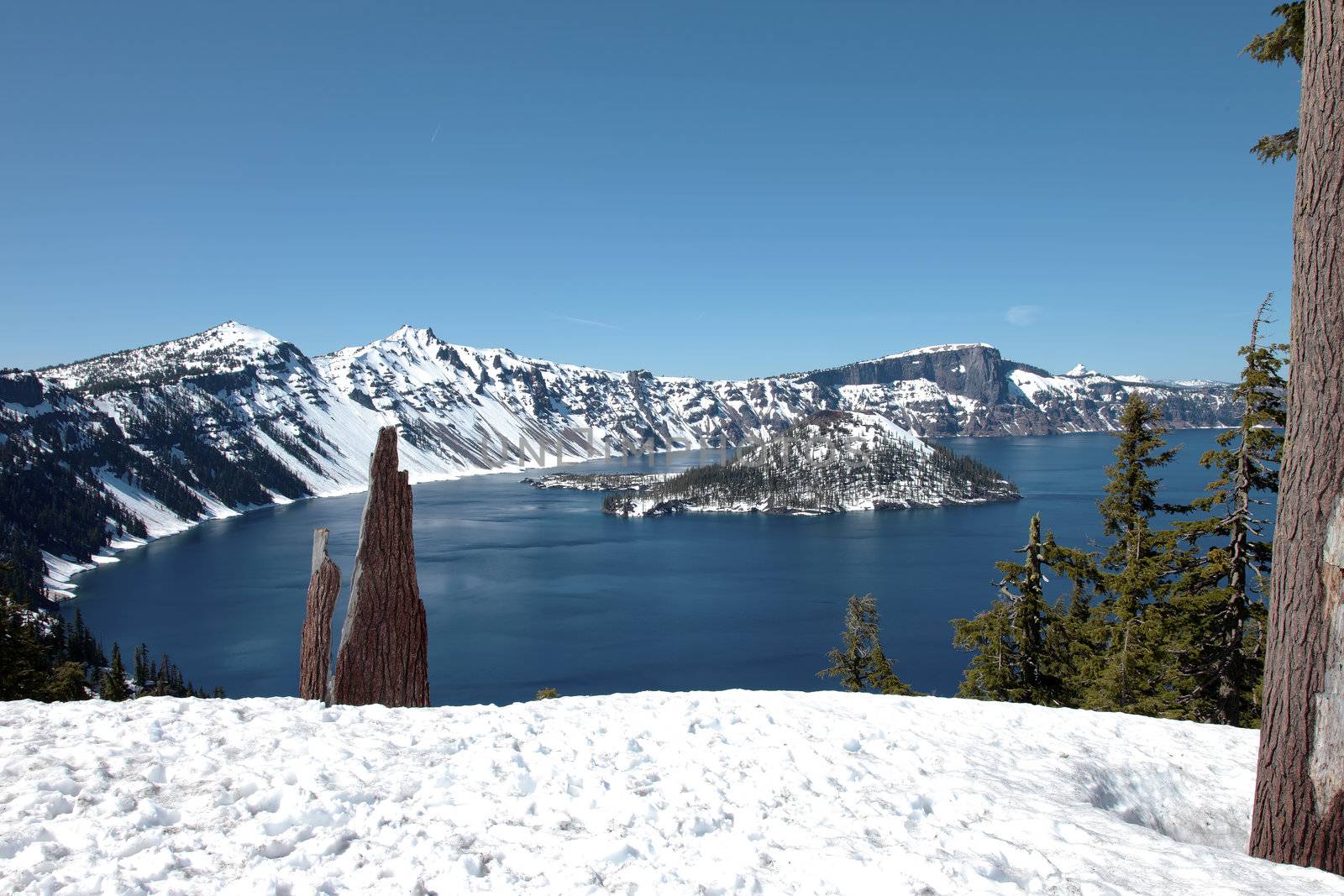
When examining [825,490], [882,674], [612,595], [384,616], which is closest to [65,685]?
[384,616]

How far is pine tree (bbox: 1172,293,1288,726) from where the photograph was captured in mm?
13852

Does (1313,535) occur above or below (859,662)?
above

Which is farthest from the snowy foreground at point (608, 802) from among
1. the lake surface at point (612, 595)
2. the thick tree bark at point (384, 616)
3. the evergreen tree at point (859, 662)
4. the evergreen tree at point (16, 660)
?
the lake surface at point (612, 595)

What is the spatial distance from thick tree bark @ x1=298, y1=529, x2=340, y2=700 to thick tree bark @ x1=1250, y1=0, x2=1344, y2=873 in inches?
415

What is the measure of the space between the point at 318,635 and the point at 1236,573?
16815 mm

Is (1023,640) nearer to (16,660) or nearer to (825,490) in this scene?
(16,660)

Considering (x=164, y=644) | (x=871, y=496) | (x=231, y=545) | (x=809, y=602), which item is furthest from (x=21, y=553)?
(x=871, y=496)

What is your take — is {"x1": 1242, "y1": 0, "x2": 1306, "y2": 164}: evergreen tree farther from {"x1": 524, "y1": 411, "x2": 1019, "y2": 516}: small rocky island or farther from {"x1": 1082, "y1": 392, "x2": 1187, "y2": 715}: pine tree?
{"x1": 524, "y1": 411, "x2": 1019, "y2": 516}: small rocky island

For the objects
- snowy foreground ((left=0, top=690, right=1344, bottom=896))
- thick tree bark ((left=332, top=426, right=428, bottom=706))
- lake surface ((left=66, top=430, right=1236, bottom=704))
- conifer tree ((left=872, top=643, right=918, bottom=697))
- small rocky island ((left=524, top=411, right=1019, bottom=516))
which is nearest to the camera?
snowy foreground ((left=0, top=690, right=1344, bottom=896))

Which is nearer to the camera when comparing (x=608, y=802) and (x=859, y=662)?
(x=608, y=802)

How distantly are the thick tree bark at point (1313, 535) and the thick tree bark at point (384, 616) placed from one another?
9402 mm

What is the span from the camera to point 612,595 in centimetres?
8869

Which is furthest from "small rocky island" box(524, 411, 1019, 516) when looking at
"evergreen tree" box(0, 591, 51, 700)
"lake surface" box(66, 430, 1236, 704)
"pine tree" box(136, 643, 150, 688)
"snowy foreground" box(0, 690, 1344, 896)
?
"snowy foreground" box(0, 690, 1344, 896)

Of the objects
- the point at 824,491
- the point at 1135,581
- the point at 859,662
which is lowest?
the point at 824,491
